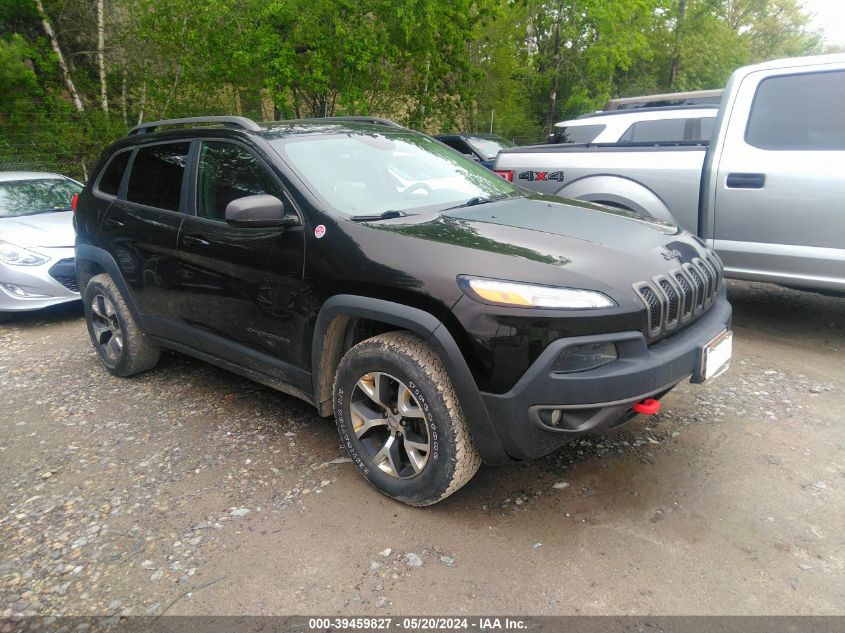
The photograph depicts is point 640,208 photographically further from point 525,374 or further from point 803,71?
point 525,374

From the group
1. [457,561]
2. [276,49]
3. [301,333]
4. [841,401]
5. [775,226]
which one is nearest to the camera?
[457,561]

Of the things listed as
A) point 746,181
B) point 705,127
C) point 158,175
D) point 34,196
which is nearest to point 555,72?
point 705,127

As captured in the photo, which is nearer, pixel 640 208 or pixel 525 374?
pixel 525 374

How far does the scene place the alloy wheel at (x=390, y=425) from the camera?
8.84ft

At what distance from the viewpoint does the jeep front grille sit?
2.50 m

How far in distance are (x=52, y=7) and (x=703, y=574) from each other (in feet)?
51.8

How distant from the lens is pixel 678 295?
104 inches

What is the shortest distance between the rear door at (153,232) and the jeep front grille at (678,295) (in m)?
2.64

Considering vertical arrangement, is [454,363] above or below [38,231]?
below

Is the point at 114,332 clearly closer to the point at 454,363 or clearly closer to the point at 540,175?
the point at 454,363

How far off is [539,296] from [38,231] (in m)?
5.85

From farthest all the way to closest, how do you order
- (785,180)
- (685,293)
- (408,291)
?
(785,180) < (685,293) < (408,291)

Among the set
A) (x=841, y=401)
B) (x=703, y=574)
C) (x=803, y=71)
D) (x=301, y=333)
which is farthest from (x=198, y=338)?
(x=803, y=71)

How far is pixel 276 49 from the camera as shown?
39.7 ft
